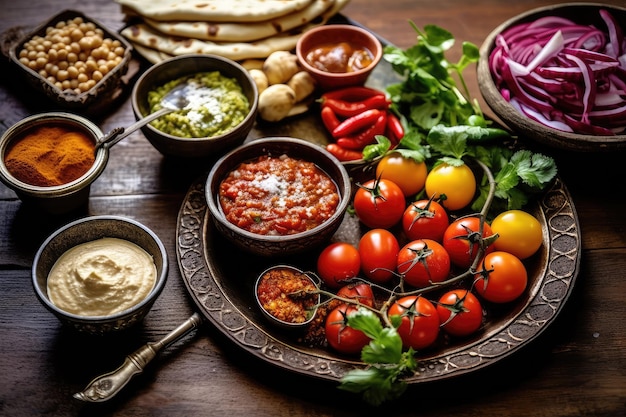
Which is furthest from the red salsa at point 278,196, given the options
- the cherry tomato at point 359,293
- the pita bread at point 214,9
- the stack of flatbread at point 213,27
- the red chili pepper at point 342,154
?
the pita bread at point 214,9

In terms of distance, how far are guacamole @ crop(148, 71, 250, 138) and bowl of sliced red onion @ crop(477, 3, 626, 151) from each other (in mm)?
1337

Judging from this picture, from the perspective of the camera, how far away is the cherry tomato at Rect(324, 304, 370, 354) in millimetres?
2492

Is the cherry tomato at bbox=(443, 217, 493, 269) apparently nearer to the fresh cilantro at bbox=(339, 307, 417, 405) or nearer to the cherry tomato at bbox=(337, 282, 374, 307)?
the cherry tomato at bbox=(337, 282, 374, 307)

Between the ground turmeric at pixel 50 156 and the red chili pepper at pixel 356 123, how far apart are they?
1306 mm

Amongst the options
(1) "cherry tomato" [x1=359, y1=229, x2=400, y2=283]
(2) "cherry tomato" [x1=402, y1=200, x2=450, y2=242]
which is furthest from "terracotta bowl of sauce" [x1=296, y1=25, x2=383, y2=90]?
(1) "cherry tomato" [x1=359, y1=229, x2=400, y2=283]

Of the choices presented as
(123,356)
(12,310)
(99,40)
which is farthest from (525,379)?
(99,40)

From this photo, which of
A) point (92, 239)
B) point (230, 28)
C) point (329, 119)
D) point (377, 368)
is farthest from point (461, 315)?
point (230, 28)

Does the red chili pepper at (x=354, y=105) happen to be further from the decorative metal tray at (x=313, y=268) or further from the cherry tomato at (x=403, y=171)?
the decorative metal tray at (x=313, y=268)

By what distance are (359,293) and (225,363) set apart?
2.14ft

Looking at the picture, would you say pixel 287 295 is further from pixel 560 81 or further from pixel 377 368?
pixel 560 81

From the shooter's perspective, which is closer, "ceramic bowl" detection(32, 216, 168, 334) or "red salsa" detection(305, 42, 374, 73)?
"ceramic bowl" detection(32, 216, 168, 334)

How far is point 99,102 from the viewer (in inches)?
134

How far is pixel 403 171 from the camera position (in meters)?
3.04

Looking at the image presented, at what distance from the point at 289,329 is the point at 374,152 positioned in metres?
1.06
